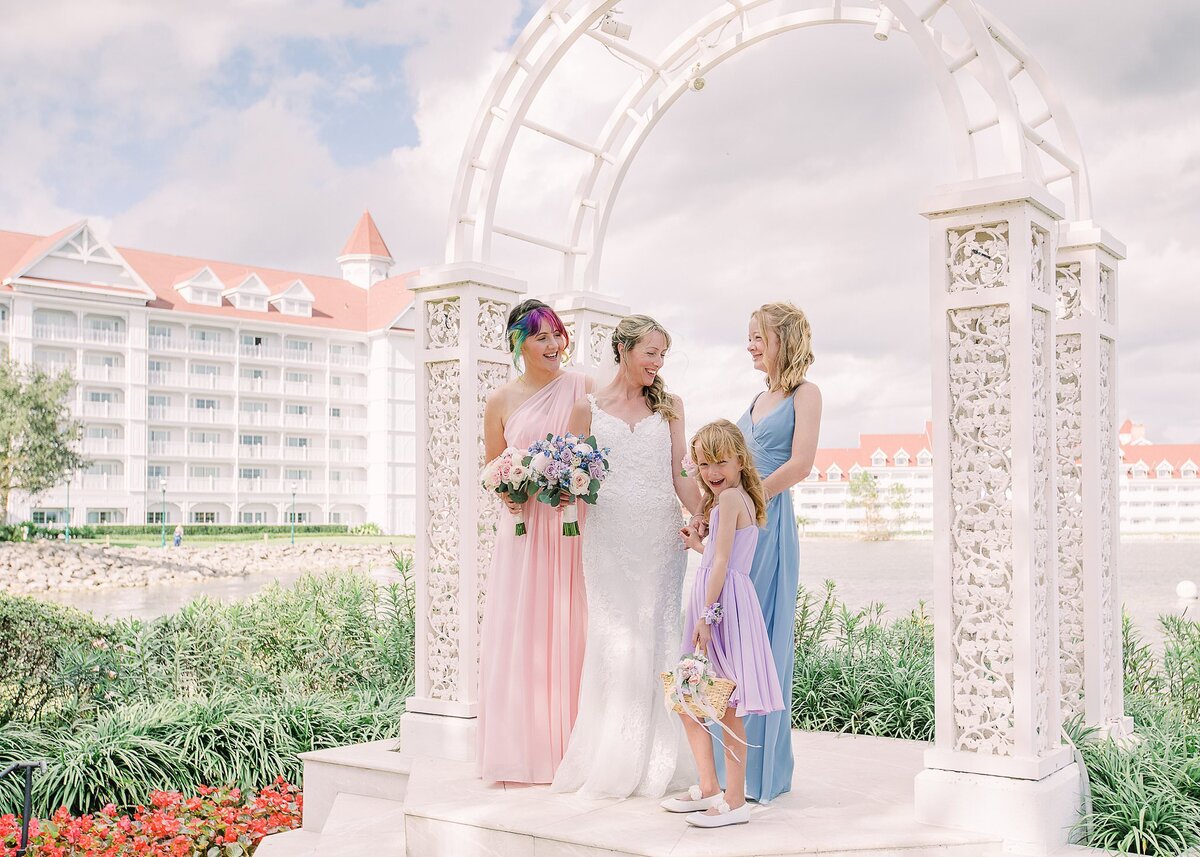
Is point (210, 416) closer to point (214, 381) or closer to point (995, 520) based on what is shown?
point (214, 381)

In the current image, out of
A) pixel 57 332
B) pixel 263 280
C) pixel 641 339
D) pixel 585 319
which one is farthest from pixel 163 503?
pixel 641 339

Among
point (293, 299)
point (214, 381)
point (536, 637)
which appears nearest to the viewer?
point (536, 637)

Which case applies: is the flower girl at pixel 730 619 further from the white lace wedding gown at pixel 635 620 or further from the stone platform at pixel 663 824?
the white lace wedding gown at pixel 635 620

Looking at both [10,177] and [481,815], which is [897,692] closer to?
[481,815]

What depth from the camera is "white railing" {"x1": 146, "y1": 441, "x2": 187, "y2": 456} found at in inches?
1482

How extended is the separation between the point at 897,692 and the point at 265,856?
11.1ft

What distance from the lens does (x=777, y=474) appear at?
3939mm

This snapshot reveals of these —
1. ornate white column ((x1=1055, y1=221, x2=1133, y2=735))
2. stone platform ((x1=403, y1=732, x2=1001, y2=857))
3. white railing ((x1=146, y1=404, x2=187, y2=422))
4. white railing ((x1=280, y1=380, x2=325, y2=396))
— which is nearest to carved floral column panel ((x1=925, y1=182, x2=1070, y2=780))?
stone platform ((x1=403, y1=732, x2=1001, y2=857))

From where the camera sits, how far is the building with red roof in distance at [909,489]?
2276 inches

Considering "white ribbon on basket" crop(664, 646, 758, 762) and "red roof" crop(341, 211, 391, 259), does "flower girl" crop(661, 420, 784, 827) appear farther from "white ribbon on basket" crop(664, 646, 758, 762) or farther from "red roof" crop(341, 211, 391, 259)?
"red roof" crop(341, 211, 391, 259)

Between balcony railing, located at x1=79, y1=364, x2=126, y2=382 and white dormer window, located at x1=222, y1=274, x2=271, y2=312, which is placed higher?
white dormer window, located at x1=222, y1=274, x2=271, y2=312

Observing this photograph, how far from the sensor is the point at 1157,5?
1504 cm

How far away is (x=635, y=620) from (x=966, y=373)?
1.57 m

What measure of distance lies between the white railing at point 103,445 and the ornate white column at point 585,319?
3456cm
